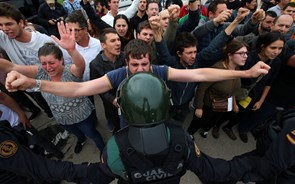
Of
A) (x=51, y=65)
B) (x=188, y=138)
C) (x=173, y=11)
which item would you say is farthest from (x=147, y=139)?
(x=173, y=11)

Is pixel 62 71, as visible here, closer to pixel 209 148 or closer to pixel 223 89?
pixel 223 89

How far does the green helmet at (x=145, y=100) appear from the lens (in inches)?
37.8

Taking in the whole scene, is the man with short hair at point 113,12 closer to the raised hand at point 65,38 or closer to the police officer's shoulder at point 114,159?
the raised hand at point 65,38

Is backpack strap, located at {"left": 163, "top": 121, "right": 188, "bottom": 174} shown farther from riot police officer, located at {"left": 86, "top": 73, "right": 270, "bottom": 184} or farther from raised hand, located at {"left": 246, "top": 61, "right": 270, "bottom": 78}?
raised hand, located at {"left": 246, "top": 61, "right": 270, "bottom": 78}

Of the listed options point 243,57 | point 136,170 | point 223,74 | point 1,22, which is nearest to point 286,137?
point 223,74

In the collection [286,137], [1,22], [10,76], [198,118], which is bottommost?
[198,118]

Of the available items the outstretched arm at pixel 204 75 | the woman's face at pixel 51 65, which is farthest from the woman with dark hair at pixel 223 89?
the woman's face at pixel 51 65

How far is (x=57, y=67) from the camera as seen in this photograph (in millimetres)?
1954

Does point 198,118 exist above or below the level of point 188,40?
→ below

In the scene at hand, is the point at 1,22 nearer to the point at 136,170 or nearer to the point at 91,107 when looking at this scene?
the point at 91,107

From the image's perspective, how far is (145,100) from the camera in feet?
3.14

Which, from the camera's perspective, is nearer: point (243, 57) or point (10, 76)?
point (10, 76)

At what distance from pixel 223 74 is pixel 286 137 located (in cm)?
68

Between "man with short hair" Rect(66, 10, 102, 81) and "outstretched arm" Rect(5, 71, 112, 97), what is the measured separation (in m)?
0.79
